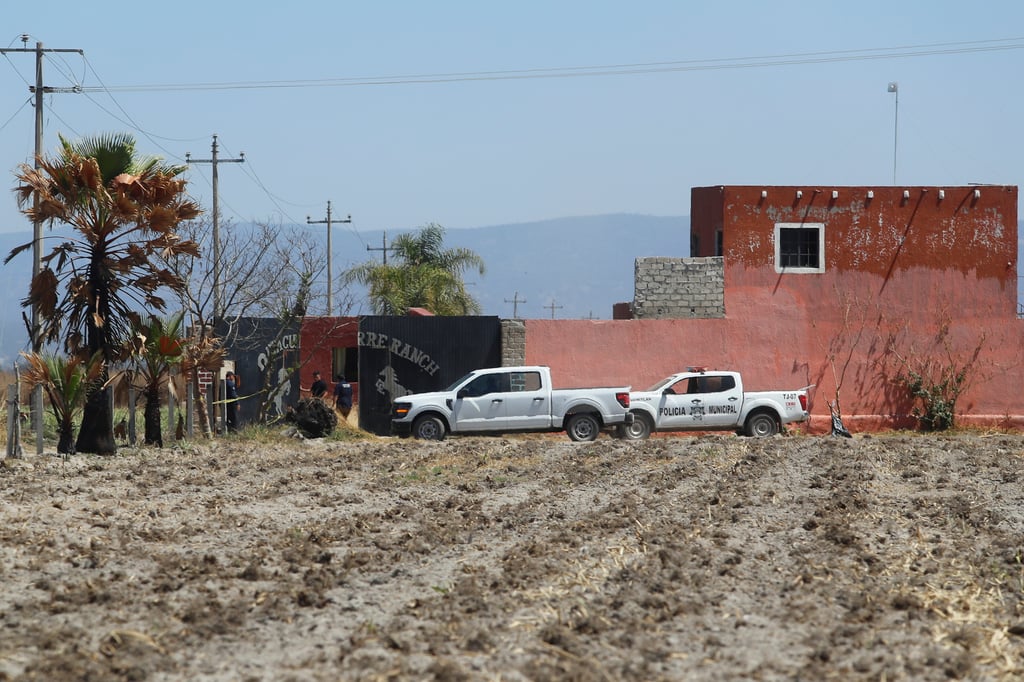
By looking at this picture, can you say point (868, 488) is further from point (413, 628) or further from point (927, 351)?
point (927, 351)

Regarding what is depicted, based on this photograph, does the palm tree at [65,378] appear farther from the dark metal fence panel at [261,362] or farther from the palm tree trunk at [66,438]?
the dark metal fence panel at [261,362]

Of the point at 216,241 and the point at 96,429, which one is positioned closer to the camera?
the point at 96,429

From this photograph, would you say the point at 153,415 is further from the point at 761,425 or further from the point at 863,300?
the point at 863,300

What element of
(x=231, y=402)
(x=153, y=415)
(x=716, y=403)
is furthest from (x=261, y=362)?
(x=716, y=403)

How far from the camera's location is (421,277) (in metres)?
48.8

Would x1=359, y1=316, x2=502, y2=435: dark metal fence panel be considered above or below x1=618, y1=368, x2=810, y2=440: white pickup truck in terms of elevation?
above

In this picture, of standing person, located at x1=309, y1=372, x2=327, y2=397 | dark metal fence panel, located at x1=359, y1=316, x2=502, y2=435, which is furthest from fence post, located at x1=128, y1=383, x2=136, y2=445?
dark metal fence panel, located at x1=359, y1=316, x2=502, y2=435

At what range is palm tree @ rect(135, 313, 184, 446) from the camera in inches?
878

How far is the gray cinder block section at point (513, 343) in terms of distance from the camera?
32.5 metres

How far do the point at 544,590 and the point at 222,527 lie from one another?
4.64m

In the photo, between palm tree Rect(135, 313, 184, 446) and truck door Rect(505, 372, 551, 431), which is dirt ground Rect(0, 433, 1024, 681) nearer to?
palm tree Rect(135, 313, 184, 446)

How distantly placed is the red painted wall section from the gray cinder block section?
368 centimetres

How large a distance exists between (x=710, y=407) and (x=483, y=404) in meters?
4.85

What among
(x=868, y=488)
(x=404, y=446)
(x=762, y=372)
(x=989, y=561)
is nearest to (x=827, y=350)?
(x=762, y=372)
